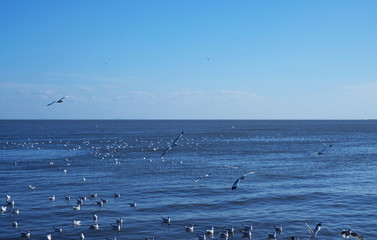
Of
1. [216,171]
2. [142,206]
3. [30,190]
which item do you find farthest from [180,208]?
[216,171]

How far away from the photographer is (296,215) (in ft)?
101

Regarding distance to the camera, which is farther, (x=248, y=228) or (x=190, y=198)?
(x=190, y=198)

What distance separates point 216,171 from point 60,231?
29.2 m

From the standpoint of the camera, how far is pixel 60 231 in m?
26.4

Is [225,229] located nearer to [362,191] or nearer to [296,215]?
[296,215]

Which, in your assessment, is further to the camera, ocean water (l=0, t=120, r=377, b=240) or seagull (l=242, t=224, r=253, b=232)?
ocean water (l=0, t=120, r=377, b=240)

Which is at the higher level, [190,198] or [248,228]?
[190,198]

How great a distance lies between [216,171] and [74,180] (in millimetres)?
17788

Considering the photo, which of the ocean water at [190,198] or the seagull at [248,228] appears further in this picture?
the ocean water at [190,198]

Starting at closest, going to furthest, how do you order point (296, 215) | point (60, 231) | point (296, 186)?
point (60, 231) → point (296, 215) → point (296, 186)

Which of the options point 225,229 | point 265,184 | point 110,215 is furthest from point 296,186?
point 110,215

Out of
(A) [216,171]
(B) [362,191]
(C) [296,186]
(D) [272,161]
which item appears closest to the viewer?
(B) [362,191]

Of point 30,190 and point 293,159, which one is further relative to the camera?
point 293,159

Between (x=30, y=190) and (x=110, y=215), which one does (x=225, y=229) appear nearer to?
(x=110, y=215)
